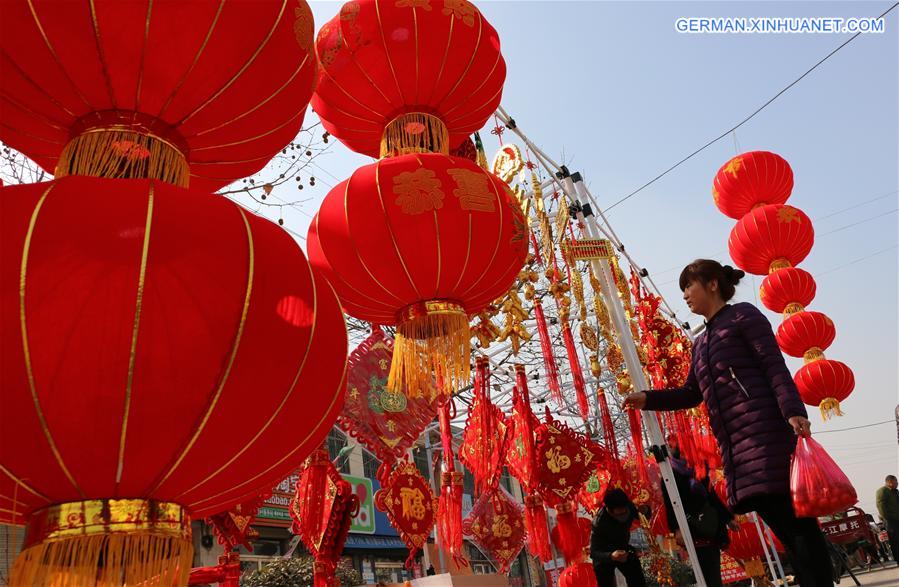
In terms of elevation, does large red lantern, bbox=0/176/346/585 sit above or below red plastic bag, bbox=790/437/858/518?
above

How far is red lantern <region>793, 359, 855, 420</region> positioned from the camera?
6.88 m

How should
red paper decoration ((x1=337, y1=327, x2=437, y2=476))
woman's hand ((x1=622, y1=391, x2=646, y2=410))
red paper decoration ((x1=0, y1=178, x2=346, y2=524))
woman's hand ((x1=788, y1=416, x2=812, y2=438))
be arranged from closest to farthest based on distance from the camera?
red paper decoration ((x1=0, y1=178, x2=346, y2=524)) < woman's hand ((x1=788, y1=416, x2=812, y2=438)) < woman's hand ((x1=622, y1=391, x2=646, y2=410)) < red paper decoration ((x1=337, y1=327, x2=437, y2=476))

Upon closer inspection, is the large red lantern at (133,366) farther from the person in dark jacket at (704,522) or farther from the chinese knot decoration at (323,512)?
the person in dark jacket at (704,522)

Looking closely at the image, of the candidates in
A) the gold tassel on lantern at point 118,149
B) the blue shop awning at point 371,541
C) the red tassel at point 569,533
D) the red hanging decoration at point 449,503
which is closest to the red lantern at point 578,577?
the red tassel at point 569,533

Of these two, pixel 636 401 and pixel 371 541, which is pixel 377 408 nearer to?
pixel 636 401

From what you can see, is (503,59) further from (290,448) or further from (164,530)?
(164,530)

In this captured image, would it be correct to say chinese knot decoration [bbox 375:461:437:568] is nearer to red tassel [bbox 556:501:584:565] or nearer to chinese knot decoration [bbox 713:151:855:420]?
red tassel [bbox 556:501:584:565]

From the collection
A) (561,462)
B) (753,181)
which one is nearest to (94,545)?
(561,462)

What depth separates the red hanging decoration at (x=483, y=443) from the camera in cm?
404

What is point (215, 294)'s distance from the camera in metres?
1.19

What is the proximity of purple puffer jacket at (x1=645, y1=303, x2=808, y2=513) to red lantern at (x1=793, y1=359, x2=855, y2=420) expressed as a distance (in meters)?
5.64

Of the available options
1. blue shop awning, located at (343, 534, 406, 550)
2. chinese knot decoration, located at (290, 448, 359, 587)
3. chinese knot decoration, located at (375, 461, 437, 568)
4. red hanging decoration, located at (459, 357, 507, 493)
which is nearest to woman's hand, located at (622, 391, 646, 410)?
chinese knot decoration, located at (290, 448, 359, 587)

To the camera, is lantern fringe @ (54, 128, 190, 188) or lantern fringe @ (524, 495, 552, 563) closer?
lantern fringe @ (54, 128, 190, 188)

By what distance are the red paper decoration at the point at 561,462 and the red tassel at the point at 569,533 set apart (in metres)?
0.09
